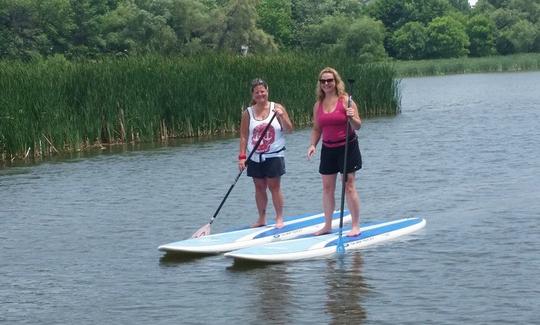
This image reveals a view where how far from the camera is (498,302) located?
10562mm

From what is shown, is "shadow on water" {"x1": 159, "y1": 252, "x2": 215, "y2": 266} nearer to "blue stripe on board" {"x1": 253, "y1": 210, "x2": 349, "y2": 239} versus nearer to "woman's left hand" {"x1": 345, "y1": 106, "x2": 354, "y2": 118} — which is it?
"blue stripe on board" {"x1": 253, "y1": 210, "x2": 349, "y2": 239}

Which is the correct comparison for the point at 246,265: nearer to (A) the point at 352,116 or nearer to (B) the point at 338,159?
(B) the point at 338,159

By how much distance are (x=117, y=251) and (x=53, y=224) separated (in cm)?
270

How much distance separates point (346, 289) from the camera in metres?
11.2

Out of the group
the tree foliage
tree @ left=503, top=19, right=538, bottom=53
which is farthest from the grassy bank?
tree @ left=503, top=19, right=538, bottom=53

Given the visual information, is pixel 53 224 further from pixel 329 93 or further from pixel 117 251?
pixel 329 93

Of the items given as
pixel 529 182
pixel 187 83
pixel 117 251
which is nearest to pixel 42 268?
pixel 117 251

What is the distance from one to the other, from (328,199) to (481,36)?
91.1m

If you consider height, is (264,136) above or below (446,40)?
below

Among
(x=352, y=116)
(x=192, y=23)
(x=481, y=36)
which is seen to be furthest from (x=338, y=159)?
(x=481, y=36)

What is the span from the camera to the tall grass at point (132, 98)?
82.3 feet

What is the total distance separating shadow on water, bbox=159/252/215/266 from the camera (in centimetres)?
1298

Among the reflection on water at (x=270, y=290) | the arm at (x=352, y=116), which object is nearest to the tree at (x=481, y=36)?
the arm at (x=352, y=116)

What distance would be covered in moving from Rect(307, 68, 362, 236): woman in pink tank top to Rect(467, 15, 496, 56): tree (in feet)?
294
